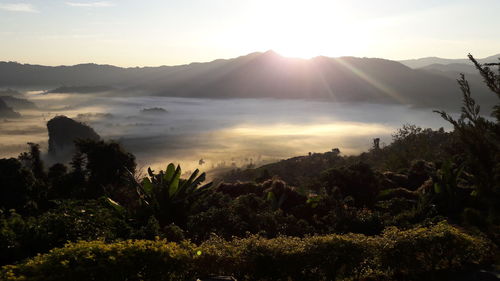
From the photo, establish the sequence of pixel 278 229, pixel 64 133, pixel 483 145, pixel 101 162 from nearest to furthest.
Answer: pixel 483 145 < pixel 278 229 < pixel 101 162 < pixel 64 133

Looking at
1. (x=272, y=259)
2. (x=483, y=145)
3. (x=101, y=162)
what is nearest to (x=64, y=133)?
(x=101, y=162)

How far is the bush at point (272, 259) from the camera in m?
4.61

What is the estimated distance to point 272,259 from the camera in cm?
562

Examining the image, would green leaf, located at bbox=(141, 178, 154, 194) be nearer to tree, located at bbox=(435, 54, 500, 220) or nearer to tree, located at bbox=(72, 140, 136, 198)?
tree, located at bbox=(435, 54, 500, 220)

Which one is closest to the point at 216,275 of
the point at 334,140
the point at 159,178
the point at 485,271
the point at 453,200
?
the point at 485,271

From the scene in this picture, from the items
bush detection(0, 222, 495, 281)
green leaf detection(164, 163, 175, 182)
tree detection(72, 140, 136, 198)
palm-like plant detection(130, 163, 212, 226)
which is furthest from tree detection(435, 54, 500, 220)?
tree detection(72, 140, 136, 198)

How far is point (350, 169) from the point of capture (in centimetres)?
1262

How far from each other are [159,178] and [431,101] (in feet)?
679

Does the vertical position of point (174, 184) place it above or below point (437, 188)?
above

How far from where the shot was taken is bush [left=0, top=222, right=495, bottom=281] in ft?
15.1

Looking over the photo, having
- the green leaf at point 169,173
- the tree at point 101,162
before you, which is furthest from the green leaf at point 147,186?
the tree at point 101,162

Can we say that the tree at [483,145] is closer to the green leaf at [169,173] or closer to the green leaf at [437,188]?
the green leaf at [437,188]

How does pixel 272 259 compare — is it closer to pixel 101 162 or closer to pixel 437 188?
pixel 437 188

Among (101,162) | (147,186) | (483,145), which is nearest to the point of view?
(483,145)
